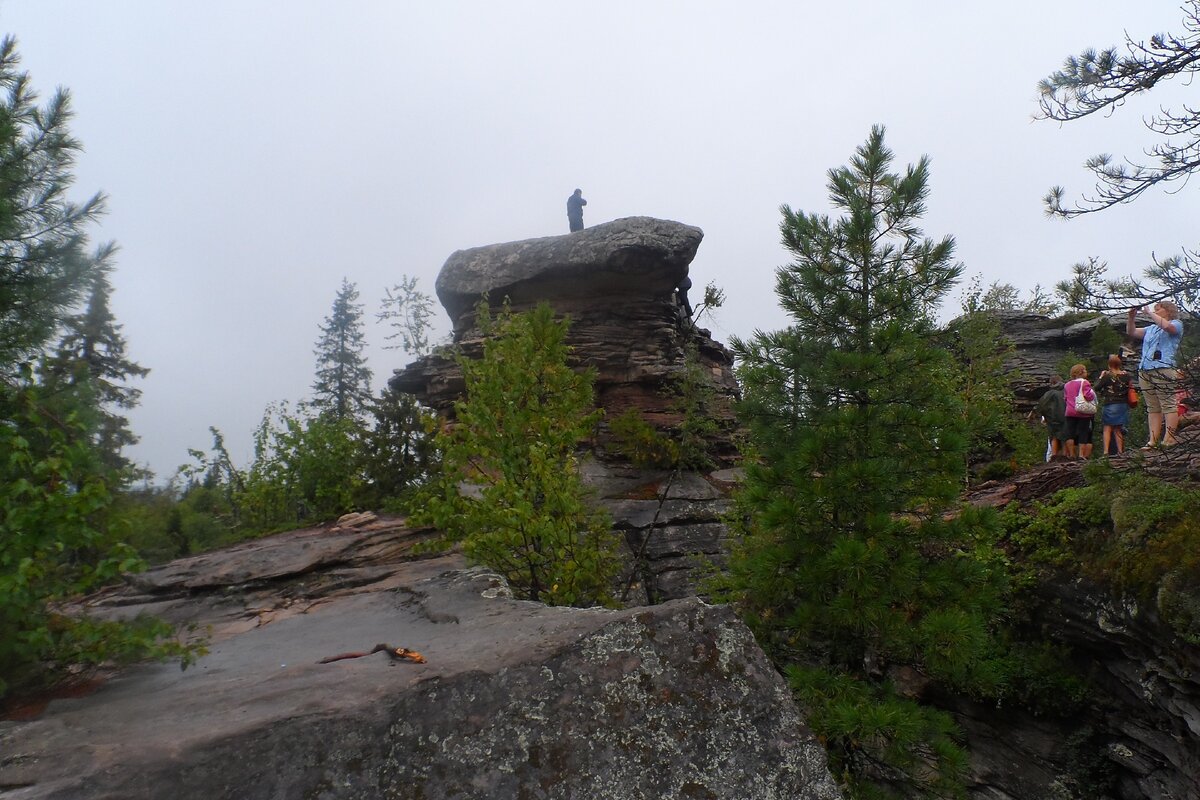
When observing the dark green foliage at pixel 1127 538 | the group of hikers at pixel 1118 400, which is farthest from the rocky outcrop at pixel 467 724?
the group of hikers at pixel 1118 400

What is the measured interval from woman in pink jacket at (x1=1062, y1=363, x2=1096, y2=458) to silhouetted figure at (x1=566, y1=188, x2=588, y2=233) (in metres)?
9.11

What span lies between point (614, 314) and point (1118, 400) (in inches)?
317

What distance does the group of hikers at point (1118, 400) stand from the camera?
7.18 metres

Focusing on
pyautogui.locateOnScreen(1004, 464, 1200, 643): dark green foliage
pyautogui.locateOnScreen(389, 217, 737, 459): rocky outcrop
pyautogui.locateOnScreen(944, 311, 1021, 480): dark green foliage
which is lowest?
pyautogui.locateOnScreen(1004, 464, 1200, 643): dark green foliage

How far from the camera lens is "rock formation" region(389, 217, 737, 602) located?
41.9 ft

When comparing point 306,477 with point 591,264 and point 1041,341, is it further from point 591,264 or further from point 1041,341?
point 1041,341

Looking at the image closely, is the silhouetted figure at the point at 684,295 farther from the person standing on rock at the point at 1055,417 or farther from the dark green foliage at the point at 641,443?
the person standing on rock at the point at 1055,417

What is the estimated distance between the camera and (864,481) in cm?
489

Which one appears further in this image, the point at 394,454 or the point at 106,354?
the point at 106,354

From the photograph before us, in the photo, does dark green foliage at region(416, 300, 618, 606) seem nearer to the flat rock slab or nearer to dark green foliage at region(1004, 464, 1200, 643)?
dark green foliage at region(1004, 464, 1200, 643)

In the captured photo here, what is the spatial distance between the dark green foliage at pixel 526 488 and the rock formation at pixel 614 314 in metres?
5.64

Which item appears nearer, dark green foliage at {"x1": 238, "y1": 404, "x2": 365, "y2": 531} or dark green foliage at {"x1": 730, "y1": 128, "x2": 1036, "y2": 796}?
dark green foliage at {"x1": 730, "y1": 128, "x2": 1036, "y2": 796}

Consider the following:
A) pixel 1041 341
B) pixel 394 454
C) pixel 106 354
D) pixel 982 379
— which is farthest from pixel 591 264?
pixel 106 354

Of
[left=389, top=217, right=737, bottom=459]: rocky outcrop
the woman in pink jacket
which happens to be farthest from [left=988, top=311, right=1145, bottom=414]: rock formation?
[left=389, top=217, right=737, bottom=459]: rocky outcrop
